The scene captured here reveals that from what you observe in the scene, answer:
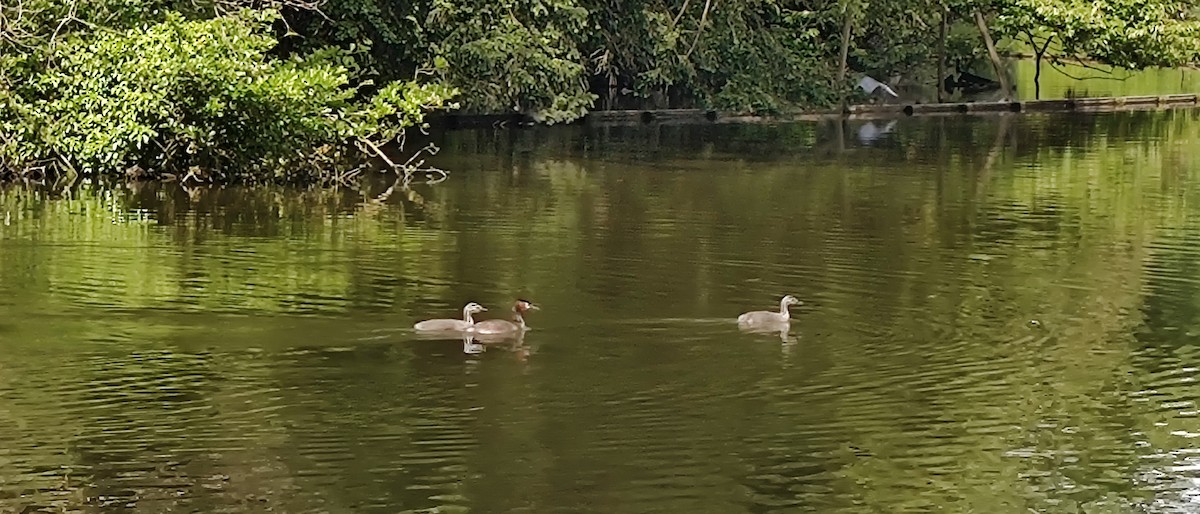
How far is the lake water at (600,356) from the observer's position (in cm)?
1109

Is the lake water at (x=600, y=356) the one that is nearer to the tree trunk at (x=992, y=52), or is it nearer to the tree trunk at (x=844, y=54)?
the tree trunk at (x=844, y=54)

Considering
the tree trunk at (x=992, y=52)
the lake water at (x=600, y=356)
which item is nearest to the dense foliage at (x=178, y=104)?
the lake water at (x=600, y=356)

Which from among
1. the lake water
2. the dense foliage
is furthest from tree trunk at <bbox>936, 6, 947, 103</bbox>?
the dense foliage

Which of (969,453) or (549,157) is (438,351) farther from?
(549,157)

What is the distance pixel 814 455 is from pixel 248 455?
345 centimetres

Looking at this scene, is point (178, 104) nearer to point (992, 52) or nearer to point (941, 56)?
point (941, 56)

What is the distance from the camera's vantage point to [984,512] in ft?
34.5

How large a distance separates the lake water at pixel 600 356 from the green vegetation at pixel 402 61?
124 cm

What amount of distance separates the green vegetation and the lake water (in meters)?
1.24

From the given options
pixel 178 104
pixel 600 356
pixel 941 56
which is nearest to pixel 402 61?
pixel 178 104

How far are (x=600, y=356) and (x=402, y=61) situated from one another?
21273 mm

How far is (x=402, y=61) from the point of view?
3500 cm

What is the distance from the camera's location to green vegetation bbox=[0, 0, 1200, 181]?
2623 cm

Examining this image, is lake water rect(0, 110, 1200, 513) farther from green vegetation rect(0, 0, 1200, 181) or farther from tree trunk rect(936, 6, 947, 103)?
tree trunk rect(936, 6, 947, 103)
